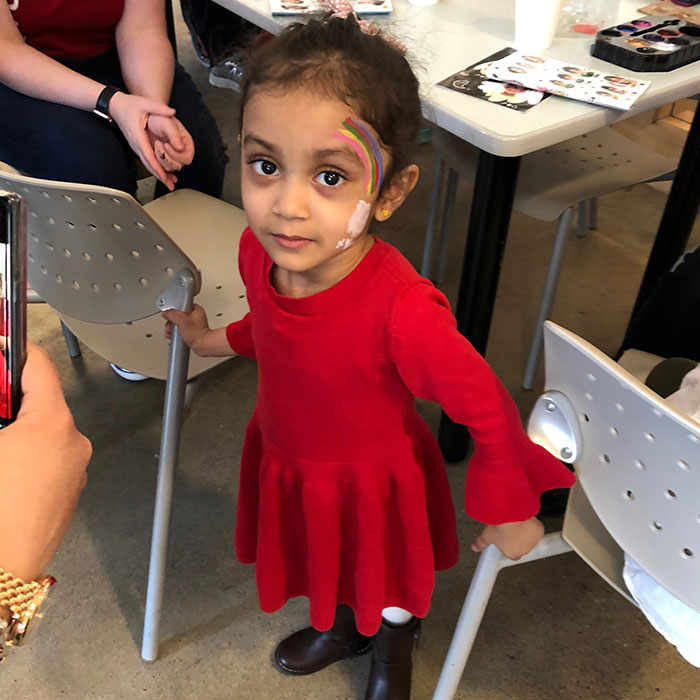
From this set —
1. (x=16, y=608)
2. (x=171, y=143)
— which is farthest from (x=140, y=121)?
(x=16, y=608)

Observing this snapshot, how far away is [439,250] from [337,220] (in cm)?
137

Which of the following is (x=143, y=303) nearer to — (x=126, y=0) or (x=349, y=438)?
(x=349, y=438)

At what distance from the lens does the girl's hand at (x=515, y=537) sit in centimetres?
82

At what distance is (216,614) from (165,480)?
334mm

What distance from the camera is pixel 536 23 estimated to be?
1.11 meters

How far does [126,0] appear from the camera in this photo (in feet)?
4.51

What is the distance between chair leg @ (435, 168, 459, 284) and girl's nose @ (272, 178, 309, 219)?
1.19 metres

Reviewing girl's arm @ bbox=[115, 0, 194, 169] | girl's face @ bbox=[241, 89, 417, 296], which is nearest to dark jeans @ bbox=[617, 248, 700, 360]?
girl's face @ bbox=[241, 89, 417, 296]

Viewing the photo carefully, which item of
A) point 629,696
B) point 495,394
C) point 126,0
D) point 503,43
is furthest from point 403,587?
point 126,0

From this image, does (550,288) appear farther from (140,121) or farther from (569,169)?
(140,121)

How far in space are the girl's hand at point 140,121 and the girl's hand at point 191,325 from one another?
243mm

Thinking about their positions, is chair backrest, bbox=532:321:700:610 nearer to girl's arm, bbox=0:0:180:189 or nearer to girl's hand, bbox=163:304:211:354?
girl's hand, bbox=163:304:211:354

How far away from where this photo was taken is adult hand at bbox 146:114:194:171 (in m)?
1.12

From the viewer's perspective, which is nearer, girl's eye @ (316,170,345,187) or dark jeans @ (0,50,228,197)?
girl's eye @ (316,170,345,187)
